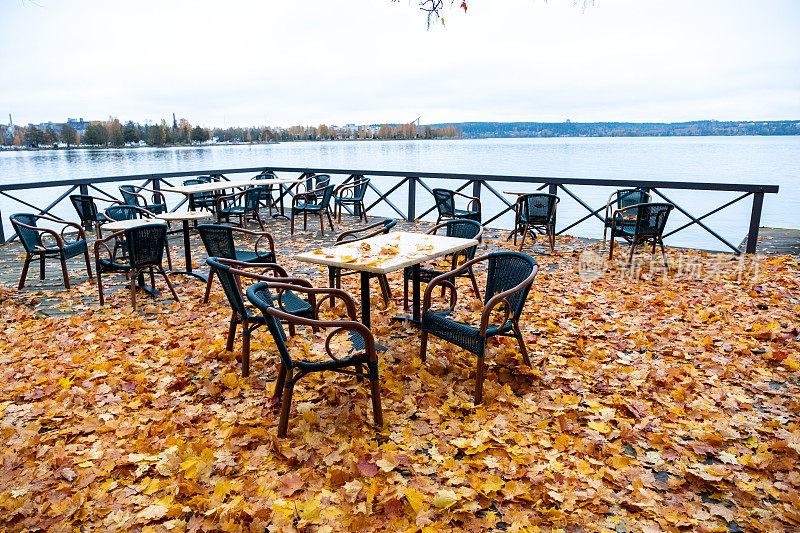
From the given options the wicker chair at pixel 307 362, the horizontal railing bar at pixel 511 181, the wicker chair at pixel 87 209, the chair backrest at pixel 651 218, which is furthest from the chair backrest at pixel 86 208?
the chair backrest at pixel 651 218

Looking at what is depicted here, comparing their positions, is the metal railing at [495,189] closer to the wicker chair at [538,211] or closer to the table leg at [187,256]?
the wicker chair at [538,211]

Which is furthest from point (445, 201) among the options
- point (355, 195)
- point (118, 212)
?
point (118, 212)

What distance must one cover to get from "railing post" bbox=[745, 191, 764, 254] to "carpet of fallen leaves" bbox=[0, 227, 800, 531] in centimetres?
323

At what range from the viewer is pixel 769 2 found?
246 inches

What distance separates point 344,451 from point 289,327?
1713 millimetres

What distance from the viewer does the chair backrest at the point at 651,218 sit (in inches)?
239

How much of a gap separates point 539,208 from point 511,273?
4037 millimetres

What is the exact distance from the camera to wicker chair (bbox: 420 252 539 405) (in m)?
2.98

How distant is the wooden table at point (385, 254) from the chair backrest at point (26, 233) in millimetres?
3577

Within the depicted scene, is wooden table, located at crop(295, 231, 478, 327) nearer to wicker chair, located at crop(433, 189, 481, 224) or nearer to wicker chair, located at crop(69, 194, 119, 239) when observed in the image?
wicker chair, located at crop(433, 189, 481, 224)

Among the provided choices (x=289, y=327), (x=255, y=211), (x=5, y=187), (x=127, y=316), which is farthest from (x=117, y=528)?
(x=5, y=187)

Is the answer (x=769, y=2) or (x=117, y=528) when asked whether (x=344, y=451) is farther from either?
(x=769, y=2)

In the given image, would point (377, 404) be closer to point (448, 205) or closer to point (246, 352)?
point (246, 352)

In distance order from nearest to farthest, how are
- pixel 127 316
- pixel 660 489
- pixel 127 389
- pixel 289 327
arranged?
pixel 660 489 < pixel 127 389 < pixel 289 327 < pixel 127 316
